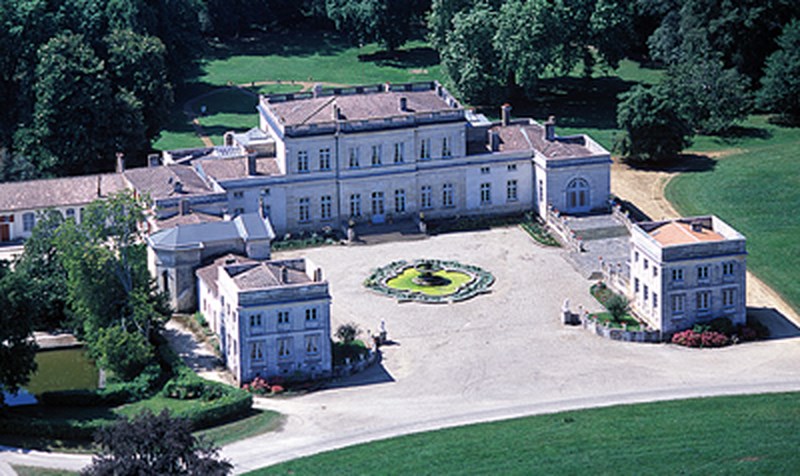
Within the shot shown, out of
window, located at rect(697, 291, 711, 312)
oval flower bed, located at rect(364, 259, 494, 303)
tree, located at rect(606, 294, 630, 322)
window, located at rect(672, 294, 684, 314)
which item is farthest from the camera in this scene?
oval flower bed, located at rect(364, 259, 494, 303)

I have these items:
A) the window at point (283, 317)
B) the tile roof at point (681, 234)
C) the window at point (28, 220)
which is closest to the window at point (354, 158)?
the window at point (28, 220)

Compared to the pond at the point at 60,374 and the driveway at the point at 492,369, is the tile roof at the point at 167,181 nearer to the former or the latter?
the driveway at the point at 492,369

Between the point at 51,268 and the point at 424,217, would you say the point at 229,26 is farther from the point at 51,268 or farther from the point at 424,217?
the point at 51,268

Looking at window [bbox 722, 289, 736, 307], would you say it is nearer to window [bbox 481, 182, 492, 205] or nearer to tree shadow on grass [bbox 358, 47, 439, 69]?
window [bbox 481, 182, 492, 205]

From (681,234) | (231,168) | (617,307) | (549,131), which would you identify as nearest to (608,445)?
(617,307)

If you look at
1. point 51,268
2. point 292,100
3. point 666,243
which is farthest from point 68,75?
point 666,243

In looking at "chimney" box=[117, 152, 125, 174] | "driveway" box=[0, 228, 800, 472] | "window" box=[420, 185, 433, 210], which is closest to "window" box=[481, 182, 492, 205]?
"window" box=[420, 185, 433, 210]
